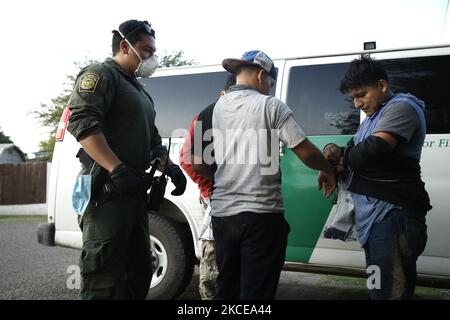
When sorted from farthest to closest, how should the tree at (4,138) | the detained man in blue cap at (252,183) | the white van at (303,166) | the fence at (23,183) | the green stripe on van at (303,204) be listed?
the tree at (4,138)
the fence at (23,183)
the green stripe on van at (303,204)
the white van at (303,166)
the detained man in blue cap at (252,183)

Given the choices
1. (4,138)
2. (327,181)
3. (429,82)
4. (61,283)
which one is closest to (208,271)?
(327,181)

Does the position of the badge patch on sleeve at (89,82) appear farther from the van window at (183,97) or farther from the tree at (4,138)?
the tree at (4,138)

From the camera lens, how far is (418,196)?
2119 mm

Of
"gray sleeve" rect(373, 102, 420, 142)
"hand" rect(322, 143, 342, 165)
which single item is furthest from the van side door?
"gray sleeve" rect(373, 102, 420, 142)

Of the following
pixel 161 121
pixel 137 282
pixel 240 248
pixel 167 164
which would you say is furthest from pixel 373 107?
pixel 161 121

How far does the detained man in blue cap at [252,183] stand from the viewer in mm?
2027

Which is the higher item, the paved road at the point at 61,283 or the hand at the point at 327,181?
the hand at the point at 327,181

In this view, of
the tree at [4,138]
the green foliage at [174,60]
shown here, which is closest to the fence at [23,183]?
the green foliage at [174,60]

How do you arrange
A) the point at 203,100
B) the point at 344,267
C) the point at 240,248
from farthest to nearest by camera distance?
1. the point at 203,100
2. the point at 344,267
3. the point at 240,248

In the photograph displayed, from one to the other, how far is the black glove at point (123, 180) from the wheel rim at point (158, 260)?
175cm

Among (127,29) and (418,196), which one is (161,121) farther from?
(418,196)

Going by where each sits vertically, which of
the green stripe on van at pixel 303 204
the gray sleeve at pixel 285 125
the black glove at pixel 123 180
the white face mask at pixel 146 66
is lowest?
the green stripe on van at pixel 303 204

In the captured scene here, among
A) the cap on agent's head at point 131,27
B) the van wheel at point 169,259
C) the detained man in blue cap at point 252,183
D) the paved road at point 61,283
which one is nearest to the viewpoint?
the detained man in blue cap at point 252,183
